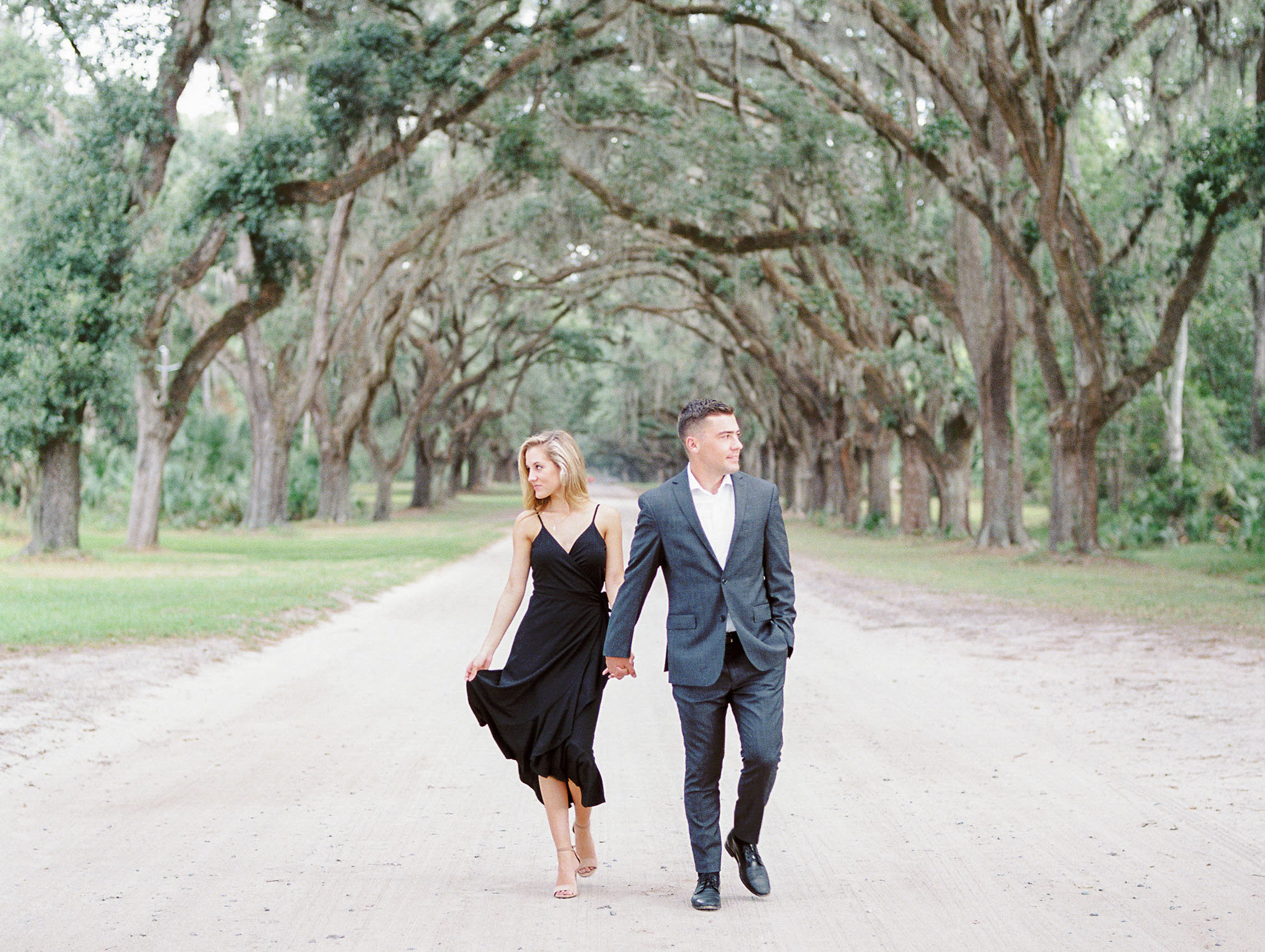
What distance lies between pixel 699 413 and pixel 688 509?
34 cm

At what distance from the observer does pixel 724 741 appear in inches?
191

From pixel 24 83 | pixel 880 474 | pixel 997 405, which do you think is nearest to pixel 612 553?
pixel 997 405

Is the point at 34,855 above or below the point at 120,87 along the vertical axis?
below

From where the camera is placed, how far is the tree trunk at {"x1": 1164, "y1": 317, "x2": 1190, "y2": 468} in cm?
2861

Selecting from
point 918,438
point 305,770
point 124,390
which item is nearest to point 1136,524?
point 918,438

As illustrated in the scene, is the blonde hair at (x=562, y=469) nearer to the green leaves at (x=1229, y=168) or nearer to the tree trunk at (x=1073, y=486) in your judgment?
the green leaves at (x=1229, y=168)

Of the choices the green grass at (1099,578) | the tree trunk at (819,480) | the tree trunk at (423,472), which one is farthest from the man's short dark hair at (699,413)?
the tree trunk at (423,472)

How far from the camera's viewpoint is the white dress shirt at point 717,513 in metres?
4.86

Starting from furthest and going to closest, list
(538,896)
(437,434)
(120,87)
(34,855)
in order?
(437,434), (120,87), (34,855), (538,896)

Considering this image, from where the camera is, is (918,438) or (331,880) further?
(918,438)

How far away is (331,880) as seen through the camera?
512 centimetres

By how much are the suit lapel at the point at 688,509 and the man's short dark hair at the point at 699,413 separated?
158mm

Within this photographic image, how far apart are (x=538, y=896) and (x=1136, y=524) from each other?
26.6m

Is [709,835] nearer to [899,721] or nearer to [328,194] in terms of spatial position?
[899,721]
